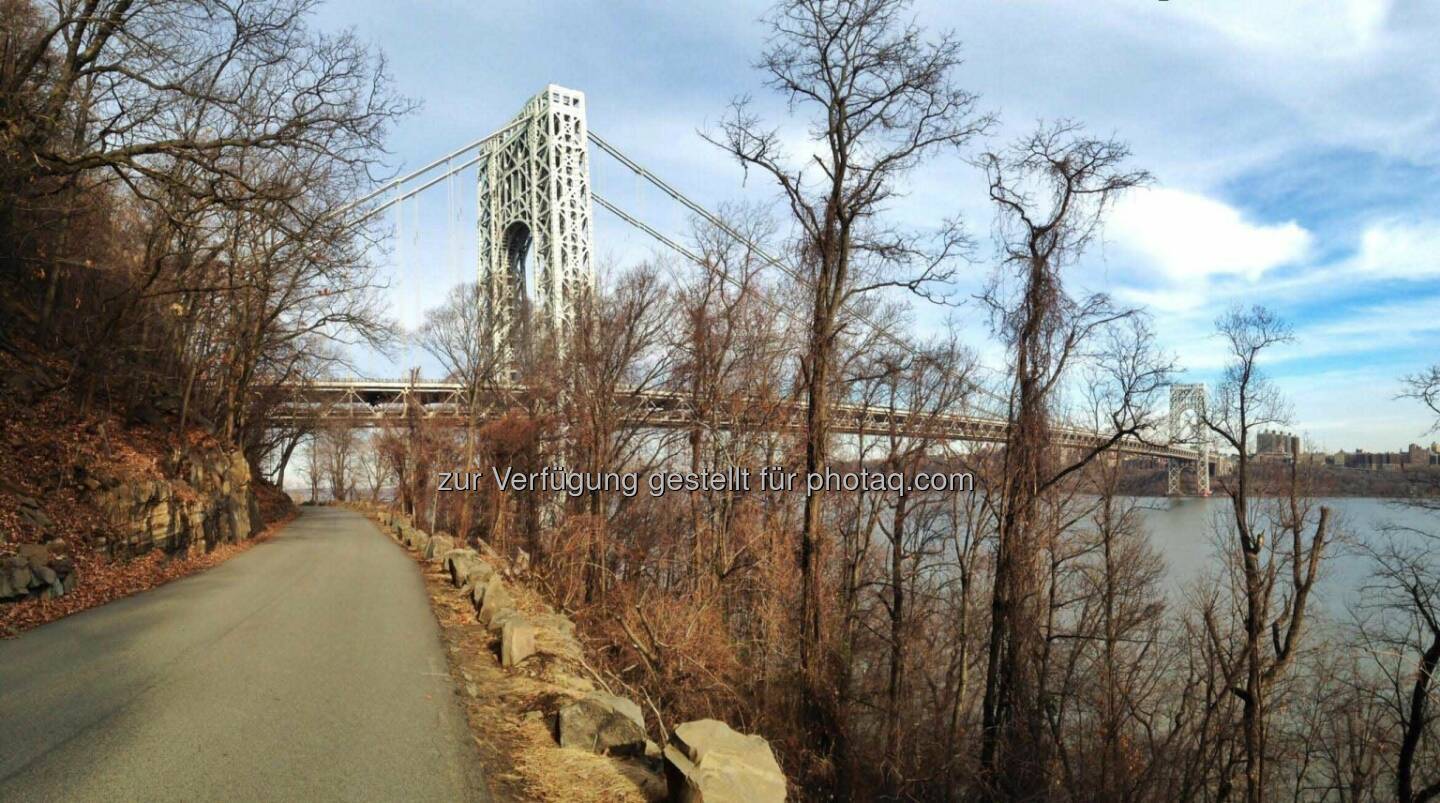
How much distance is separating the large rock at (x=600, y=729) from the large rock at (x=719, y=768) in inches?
28.6

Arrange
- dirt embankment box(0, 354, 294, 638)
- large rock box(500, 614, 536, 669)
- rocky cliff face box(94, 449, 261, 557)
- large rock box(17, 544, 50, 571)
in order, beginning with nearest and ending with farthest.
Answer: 1. large rock box(500, 614, 536, 669)
2. large rock box(17, 544, 50, 571)
3. dirt embankment box(0, 354, 294, 638)
4. rocky cliff face box(94, 449, 261, 557)

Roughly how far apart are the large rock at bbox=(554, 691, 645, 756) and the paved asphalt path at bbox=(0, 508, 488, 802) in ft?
2.00

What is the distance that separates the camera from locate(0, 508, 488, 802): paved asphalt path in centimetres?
430

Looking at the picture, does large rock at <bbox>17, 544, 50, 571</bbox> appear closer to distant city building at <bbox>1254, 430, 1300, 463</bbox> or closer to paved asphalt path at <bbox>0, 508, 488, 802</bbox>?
paved asphalt path at <bbox>0, 508, 488, 802</bbox>

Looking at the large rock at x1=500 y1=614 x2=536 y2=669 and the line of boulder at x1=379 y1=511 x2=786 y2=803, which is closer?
the line of boulder at x1=379 y1=511 x2=786 y2=803

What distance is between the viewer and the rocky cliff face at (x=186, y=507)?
38.9 feet

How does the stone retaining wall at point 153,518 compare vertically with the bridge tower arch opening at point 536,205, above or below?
below

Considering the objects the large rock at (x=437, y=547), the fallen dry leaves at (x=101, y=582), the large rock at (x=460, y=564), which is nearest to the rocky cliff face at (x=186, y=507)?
the fallen dry leaves at (x=101, y=582)

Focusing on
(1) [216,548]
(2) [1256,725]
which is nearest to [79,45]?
(1) [216,548]

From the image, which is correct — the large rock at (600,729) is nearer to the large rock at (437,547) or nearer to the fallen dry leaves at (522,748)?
the fallen dry leaves at (522,748)

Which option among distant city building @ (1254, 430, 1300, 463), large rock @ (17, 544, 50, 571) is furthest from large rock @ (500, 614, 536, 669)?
distant city building @ (1254, 430, 1300, 463)

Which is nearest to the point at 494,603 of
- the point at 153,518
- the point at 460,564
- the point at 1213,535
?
the point at 460,564

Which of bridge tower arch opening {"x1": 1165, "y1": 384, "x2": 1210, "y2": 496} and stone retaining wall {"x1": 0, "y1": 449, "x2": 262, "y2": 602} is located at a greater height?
bridge tower arch opening {"x1": 1165, "y1": 384, "x2": 1210, "y2": 496}

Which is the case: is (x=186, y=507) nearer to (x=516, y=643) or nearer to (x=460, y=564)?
(x=460, y=564)
